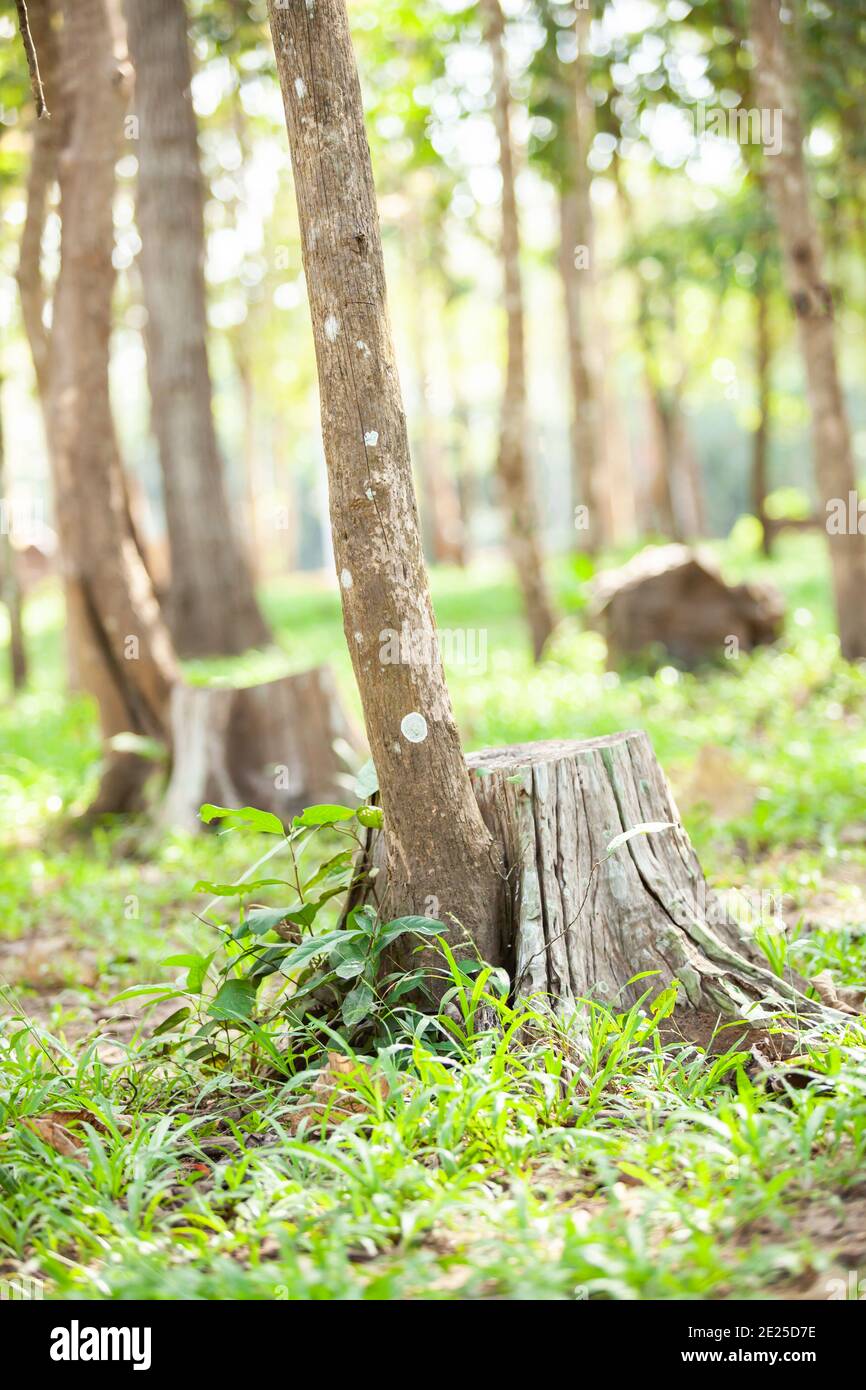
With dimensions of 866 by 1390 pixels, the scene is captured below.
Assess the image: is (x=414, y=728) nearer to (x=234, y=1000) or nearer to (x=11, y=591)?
(x=234, y=1000)

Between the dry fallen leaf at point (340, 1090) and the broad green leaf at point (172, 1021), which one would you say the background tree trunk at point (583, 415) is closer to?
the broad green leaf at point (172, 1021)

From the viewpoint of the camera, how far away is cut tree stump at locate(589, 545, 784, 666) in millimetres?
10297

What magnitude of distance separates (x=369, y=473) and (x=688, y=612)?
24.6 ft

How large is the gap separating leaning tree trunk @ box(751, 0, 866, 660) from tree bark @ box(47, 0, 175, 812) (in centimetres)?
459

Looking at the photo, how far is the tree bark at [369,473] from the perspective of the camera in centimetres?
319

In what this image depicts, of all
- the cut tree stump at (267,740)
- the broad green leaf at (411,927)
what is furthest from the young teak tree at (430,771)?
the cut tree stump at (267,740)

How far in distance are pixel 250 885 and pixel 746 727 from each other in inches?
210

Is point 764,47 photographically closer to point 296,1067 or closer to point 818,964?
→ point 818,964

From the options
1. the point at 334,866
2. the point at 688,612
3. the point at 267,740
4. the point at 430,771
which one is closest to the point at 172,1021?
the point at 334,866

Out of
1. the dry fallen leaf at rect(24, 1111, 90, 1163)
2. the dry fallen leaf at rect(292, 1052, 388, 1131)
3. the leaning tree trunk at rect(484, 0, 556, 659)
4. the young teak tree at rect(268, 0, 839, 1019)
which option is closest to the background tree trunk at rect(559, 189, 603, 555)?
the leaning tree trunk at rect(484, 0, 556, 659)

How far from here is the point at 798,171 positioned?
28.8 feet

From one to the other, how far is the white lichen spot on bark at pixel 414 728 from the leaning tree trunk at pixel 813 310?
261 inches
